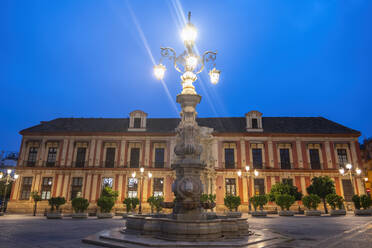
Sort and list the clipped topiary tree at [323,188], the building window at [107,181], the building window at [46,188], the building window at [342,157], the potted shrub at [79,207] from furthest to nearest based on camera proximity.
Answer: the building window at [107,181]
the building window at [342,157]
the building window at [46,188]
the clipped topiary tree at [323,188]
the potted shrub at [79,207]

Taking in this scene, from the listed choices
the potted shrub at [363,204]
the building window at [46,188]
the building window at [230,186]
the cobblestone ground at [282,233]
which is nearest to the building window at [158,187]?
the building window at [230,186]

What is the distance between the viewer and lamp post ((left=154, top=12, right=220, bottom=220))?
269 inches

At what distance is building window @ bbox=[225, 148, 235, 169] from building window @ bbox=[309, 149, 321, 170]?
30.3ft

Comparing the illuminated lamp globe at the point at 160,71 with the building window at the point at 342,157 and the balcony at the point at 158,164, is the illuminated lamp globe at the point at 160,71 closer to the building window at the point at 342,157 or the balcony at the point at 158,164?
the balcony at the point at 158,164

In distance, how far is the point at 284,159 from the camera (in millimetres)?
28016

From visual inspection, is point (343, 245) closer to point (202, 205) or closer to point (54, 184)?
point (202, 205)

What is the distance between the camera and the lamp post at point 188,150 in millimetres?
6824

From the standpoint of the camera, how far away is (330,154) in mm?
27531

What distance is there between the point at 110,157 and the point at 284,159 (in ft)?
69.8

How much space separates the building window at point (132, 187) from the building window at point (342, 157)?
2419 centimetres

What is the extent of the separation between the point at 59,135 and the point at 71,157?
3295 millimetres

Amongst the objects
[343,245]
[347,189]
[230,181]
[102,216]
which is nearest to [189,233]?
[343,245]

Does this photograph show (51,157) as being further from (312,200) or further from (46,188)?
(312,200)

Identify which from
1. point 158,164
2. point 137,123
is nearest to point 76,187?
point 158,164
